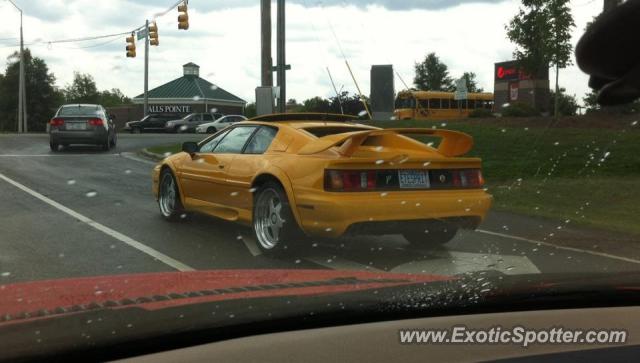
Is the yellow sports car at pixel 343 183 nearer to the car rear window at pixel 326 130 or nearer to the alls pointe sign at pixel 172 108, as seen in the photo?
the car rear window at pixel 326 130

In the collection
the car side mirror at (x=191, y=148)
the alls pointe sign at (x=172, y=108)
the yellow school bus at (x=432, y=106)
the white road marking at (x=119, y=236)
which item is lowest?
the white road marking at (x=119, y=236)

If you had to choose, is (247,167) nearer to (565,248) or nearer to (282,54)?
(565,248)

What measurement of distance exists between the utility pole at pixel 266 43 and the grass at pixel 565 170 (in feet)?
12.9

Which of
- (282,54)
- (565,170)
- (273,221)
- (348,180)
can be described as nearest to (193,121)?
(282,54)

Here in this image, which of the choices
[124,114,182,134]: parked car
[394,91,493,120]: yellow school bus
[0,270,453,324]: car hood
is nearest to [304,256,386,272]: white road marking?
[0,270,453,324]: car hood

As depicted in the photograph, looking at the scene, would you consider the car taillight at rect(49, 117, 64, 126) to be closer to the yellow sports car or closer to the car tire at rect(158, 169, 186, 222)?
the car tire at rect(158, 169, 186, 222)

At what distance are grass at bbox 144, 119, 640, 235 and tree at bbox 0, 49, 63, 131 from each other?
4900 centimetres

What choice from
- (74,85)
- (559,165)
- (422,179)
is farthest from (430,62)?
(74,85)

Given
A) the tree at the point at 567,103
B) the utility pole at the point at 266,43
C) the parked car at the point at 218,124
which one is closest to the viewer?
the tree at the point at 567,103

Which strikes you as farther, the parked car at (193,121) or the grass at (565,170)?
the parked car at (193,121)

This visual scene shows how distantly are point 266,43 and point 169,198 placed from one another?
912 cm

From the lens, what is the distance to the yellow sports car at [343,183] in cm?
609

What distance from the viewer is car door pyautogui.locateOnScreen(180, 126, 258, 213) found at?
7426 millimetres

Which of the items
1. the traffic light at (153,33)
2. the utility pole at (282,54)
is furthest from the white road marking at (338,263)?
the traffic light at (153,33)
